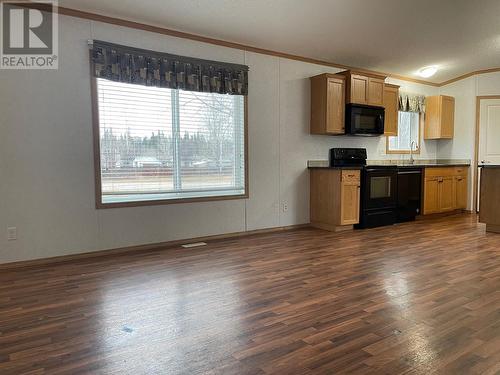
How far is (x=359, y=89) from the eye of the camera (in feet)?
18.5

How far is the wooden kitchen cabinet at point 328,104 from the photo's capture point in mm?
5379

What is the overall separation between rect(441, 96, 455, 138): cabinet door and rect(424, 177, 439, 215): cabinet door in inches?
52.7

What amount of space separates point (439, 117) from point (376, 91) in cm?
206

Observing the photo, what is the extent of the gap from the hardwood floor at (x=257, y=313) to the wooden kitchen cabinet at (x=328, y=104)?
2060mm

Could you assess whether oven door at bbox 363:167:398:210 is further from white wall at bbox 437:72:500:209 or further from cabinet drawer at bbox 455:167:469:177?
white wall at bbox 437:72:500:209

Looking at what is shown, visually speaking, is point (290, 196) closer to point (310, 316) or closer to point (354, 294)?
point (354, 294)

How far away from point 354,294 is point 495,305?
960 mm

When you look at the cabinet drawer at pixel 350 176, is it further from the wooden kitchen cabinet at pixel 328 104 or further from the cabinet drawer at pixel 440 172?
the cabinet drawer at pixel 440 172

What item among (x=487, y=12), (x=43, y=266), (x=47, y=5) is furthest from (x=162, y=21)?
(x=487, y=12)

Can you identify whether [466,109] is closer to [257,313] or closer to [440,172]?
[440,172]

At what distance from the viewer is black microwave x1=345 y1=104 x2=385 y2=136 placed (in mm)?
5559

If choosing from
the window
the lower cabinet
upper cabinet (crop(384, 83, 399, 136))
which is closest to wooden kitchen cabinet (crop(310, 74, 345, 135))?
upper cabinet (crop(384, 83, 399, 136))

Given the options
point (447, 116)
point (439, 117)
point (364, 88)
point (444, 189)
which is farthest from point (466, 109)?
point (364, 88)

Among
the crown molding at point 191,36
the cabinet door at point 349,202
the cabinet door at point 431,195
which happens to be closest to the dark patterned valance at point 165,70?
the crown molding at point 191,36
